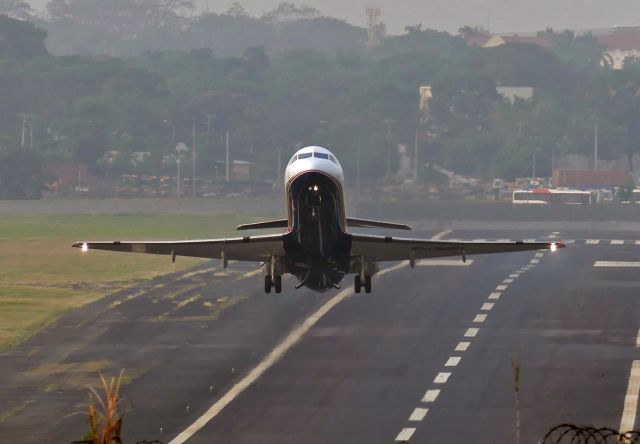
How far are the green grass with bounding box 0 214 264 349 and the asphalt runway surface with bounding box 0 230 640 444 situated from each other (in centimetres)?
238

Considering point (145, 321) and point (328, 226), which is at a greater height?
point (328, 226)

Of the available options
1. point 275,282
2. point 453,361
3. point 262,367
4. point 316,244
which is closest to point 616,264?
point 453,361

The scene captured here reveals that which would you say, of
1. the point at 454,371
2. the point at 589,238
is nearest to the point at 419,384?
the point at 454,371

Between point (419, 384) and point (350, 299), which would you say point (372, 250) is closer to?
point (419, 384)

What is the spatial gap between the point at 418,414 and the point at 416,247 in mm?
8498

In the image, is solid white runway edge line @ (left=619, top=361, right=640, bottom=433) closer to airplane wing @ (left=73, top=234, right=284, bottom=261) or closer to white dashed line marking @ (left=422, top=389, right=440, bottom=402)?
white dashed line marking @ (left=422, top=389, right=440, bottom=402)

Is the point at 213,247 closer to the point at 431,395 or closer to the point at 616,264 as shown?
the point at 431,395

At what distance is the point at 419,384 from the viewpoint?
316ft

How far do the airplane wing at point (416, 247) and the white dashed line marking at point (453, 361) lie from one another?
15270 mm

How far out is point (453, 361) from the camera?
104 metres

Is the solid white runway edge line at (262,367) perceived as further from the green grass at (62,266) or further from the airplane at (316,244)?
the green grass at (62,266)

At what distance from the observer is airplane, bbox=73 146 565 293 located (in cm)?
7556

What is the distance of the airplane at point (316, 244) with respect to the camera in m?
75.6

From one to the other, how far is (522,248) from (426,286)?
56381mm
